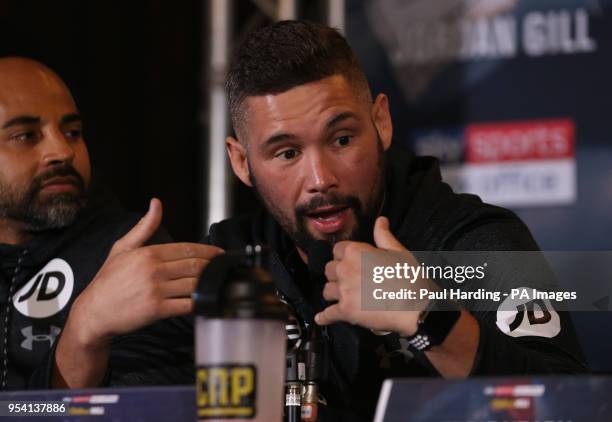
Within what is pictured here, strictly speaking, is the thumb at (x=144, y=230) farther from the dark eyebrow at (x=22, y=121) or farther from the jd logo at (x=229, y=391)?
the dark eyebrow at (x=22, y=121)

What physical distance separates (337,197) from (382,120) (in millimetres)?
271

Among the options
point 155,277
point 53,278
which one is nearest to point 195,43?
point 53,278

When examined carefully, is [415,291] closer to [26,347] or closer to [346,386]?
[346,386]

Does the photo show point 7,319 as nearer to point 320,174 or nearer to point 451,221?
point 320,174

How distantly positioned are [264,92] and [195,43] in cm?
219

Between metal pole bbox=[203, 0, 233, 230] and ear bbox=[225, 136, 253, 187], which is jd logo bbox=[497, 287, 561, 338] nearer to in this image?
ear bbox=[225, 136, 253, 187]

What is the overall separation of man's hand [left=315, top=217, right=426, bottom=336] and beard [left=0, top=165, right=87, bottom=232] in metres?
0.95

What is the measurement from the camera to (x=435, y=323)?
1.17 metres

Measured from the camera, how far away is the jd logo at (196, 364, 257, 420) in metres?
0.95

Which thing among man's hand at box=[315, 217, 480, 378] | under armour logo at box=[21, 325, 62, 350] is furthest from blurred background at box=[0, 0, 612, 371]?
man's hand at box=[315, 217, 480, 378]

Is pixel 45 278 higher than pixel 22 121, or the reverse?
pixel 22 121

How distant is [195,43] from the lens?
12.4ft

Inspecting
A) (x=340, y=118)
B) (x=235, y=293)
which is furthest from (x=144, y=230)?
(x=235, y=293)

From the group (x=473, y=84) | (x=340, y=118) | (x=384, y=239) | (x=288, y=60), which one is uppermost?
(x=473, y=84)
